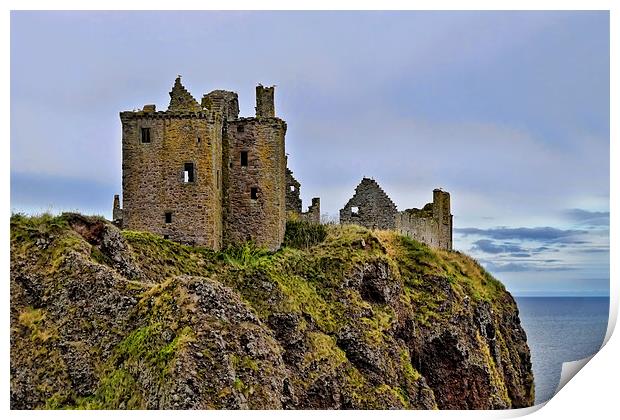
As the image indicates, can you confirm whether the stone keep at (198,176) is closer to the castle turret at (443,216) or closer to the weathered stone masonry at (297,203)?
the weathered stone masonry at (297,203)

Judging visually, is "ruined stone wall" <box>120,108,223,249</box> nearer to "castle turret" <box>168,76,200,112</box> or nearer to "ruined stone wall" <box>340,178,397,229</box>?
"castle turret" <box>168,76,200,112</box>

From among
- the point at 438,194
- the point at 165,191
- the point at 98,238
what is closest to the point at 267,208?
the point at 165,191

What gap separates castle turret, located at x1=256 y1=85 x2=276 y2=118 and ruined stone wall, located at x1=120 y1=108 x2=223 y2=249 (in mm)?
3065

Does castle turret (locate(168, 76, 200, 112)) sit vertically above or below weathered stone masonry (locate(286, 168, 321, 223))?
above

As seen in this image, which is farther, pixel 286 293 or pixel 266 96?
pixel 266 96

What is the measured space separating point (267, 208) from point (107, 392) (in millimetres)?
12107

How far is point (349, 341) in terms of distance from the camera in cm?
3553

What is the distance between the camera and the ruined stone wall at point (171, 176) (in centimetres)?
3641

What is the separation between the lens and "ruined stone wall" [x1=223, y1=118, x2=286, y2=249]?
3797cm

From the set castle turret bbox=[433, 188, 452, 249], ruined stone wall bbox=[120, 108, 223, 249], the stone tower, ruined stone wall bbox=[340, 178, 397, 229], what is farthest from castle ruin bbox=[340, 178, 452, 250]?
ruined stone wall bbox=[120, 108, 223, 249]

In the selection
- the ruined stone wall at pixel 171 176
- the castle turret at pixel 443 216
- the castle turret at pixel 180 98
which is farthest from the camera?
the castle turret at pixel 443 216

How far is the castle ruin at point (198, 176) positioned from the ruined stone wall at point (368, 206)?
29.1 ft

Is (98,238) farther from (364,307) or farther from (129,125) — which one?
(364,307)

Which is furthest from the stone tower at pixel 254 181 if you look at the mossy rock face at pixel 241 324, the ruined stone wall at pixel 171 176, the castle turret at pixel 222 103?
the ruined stone wall at pixel 171 176
